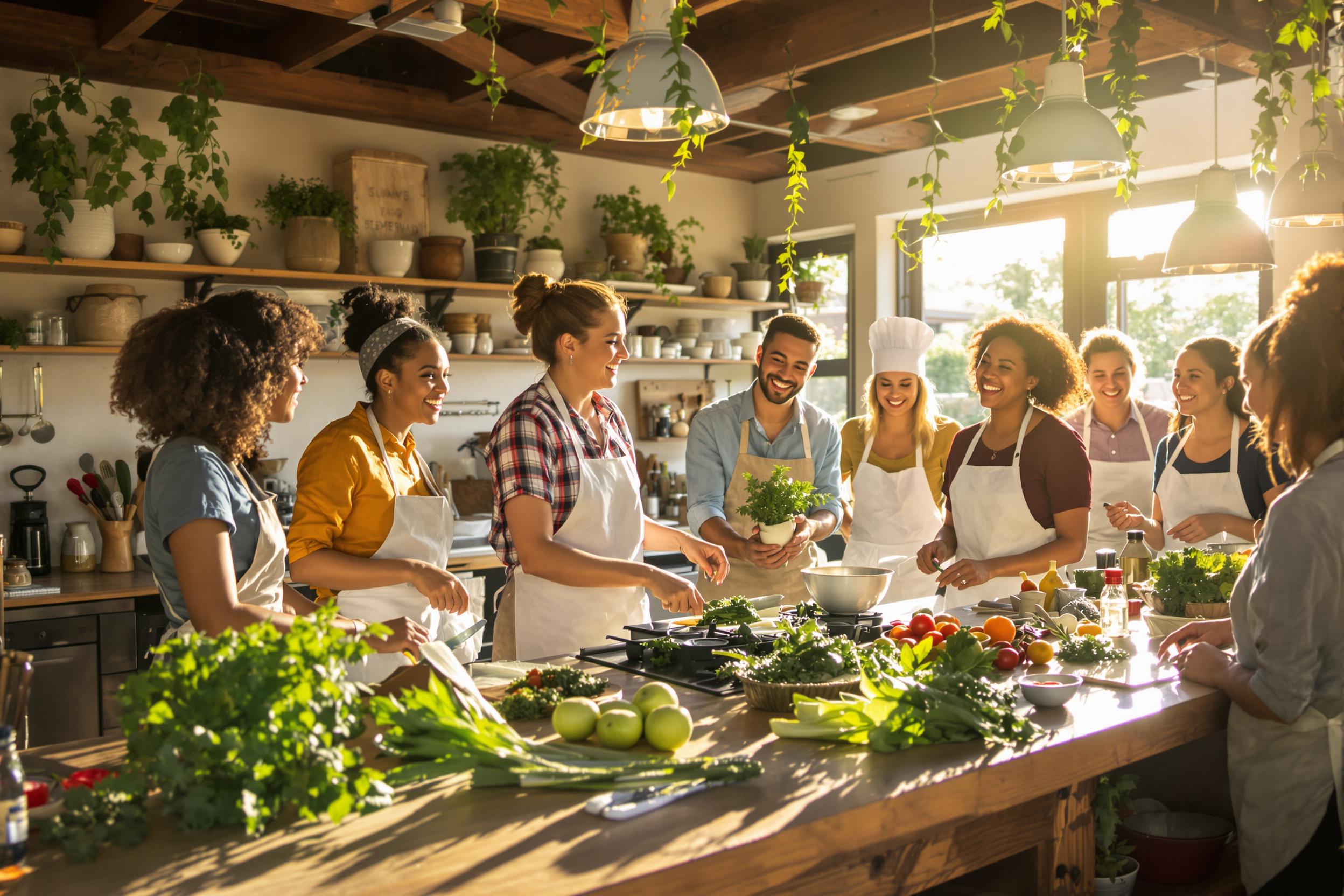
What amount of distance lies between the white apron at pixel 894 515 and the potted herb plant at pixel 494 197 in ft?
7.33

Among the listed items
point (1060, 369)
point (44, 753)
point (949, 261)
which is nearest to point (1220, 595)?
point (1060, 369)

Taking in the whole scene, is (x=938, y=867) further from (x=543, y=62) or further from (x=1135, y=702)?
(x=543, y=62)

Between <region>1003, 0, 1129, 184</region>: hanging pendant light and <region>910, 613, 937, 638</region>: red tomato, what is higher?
<region>1003, 0, 1129, 184</region>: hanging pendant light

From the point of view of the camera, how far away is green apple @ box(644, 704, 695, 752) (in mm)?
1730

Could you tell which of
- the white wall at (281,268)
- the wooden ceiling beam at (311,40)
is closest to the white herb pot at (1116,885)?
the wooden ceiling beam at (311,40)

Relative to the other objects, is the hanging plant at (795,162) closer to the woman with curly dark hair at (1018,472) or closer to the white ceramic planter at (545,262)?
the woman with curly dark hair at (1018,472)

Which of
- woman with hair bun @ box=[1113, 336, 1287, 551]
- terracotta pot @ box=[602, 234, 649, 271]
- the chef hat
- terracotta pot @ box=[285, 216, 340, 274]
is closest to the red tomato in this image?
woman with hair bun @ box=[1113, 336, 1287, 551]

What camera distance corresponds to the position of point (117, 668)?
407 centimetres

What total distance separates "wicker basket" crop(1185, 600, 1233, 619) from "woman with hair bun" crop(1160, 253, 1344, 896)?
16.4 inches

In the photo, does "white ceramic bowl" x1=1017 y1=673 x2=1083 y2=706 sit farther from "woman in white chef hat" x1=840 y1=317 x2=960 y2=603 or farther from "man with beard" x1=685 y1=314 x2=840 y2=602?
"woman in white chef hat" x1=840 y1=317 x2=960 y2=603

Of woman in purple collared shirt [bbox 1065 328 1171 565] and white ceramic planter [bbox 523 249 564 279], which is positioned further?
white ceramic planter [bbox 523 249 564 279]

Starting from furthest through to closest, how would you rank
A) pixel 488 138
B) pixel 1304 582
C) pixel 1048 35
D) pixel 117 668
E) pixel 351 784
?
pixel 488 138 → pixel 1048 35 → pixel 117 668 → pixel 1304 582 → pixel 351 784

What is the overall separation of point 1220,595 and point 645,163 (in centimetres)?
452

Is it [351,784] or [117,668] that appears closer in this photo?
[351,784]
